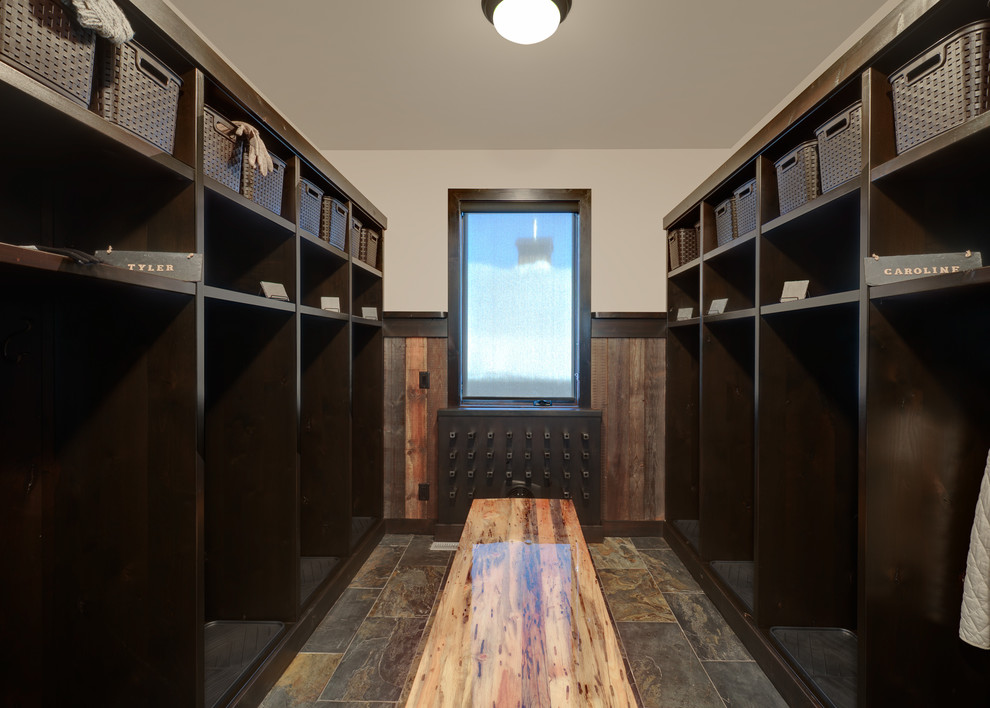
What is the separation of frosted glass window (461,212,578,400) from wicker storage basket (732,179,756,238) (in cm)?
123

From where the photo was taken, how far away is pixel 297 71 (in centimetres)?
235

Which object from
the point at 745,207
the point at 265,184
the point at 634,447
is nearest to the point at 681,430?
the point at 634,447

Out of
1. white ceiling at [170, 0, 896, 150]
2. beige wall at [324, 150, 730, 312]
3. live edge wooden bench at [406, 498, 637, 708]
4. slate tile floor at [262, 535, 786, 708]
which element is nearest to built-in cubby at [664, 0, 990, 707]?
slate tile floor at [262, 535, 786, 708]

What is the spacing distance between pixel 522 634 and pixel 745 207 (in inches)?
81.0

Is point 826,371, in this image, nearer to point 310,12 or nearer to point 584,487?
point 584,487

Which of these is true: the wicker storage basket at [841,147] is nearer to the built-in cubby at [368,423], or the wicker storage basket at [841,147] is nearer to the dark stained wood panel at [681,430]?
the dark stained wood panel at [681,430]

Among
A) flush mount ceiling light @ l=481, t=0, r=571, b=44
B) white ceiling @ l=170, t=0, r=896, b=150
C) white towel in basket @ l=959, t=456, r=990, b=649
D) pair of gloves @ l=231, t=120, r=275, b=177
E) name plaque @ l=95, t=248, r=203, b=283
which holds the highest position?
white ceiling @ l=170, t=0, r=896, b=150

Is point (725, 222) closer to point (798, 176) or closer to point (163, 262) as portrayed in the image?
point (798, 176)

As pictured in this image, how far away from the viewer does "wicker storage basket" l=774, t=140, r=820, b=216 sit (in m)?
1.64

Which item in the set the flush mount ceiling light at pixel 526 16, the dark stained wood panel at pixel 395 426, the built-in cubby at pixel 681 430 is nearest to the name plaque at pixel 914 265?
the flush mount ceiling light at pixel 526 16

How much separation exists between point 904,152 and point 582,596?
155cm

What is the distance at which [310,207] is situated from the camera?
2.11m

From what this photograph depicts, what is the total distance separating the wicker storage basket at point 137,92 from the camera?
3.57 ft

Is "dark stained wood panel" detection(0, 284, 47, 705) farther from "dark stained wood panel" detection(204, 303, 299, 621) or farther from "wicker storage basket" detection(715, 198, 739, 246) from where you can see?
"wicker storage basket" detection(715, 198, 739, 246)
